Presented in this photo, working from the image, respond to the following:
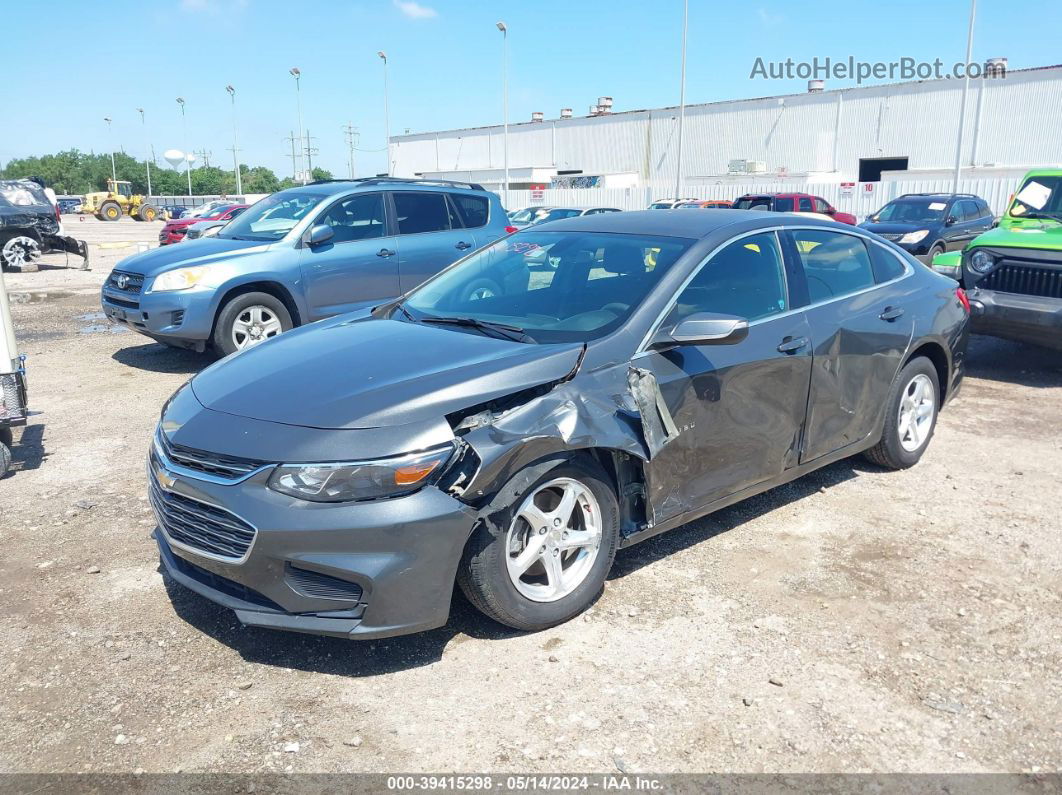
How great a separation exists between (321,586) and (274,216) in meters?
6.98

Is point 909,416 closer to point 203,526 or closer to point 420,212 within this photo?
point 203,526

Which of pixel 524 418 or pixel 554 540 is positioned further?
pixel 554 540

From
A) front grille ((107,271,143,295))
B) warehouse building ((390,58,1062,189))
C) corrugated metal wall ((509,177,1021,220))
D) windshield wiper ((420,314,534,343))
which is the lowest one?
front grille ((107,271,143,295))

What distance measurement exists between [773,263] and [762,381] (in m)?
0.69

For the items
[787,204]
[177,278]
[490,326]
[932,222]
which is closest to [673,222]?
[490,326]

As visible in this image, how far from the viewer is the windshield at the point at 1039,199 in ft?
28.8

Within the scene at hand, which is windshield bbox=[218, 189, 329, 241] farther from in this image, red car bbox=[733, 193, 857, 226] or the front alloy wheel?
red car bbox=[733, 193, 857, 226]

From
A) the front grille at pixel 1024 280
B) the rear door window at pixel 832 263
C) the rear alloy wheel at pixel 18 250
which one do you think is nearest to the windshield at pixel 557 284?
the rear door window at pixel 832 263

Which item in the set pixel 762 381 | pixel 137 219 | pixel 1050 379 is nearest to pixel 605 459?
pixel 762 381

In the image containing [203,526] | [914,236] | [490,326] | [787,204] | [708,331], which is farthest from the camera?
[787,204]

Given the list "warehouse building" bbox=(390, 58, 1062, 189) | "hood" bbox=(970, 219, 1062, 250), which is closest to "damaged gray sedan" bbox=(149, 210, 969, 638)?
"hood" bbox=(970, 219, 1062, 250)

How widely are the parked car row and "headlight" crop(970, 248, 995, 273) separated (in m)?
2.95

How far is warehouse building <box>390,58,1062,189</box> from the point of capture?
41.8 meters

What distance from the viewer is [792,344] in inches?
173
